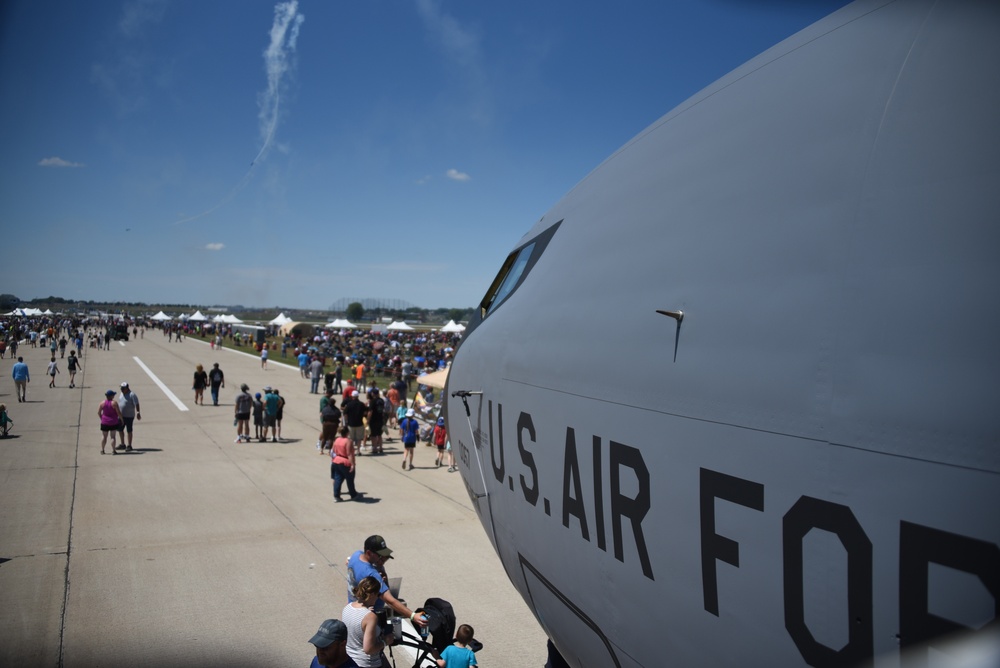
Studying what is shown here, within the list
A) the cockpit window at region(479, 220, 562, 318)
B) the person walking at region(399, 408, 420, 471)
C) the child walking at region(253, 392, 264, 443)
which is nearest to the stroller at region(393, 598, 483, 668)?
the cockpit window at region(479, 220, 562, 318)

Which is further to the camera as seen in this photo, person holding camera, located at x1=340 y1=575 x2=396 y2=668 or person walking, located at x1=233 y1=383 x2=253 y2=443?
person walking, located at x1=233 y1=383 x2=253 y2=443

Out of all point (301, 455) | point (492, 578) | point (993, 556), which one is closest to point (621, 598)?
point (993, 556)

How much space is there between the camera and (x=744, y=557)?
91.7 inches

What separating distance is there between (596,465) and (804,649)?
4.02ft

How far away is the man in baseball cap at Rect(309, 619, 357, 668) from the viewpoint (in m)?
3.95

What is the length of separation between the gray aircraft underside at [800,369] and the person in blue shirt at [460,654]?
5.34ft

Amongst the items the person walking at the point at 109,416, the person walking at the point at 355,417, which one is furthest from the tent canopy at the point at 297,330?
the person walking at the point at 355,417

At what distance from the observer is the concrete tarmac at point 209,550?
6336mm

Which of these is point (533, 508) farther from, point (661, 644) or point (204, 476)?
point (204, 476)

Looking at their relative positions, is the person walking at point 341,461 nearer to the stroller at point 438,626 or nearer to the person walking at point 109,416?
the stroller at point 438,626

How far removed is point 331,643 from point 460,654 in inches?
54.1

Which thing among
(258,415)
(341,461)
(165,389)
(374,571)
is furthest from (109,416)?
(165,389)

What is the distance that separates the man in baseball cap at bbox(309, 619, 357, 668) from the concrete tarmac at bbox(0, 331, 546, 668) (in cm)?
239

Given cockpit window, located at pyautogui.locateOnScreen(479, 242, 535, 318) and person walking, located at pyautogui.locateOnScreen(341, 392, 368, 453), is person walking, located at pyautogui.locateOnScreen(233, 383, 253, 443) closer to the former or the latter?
person walking, located at pyautogui.locateOnScreen(341, 392, 368, 453)
